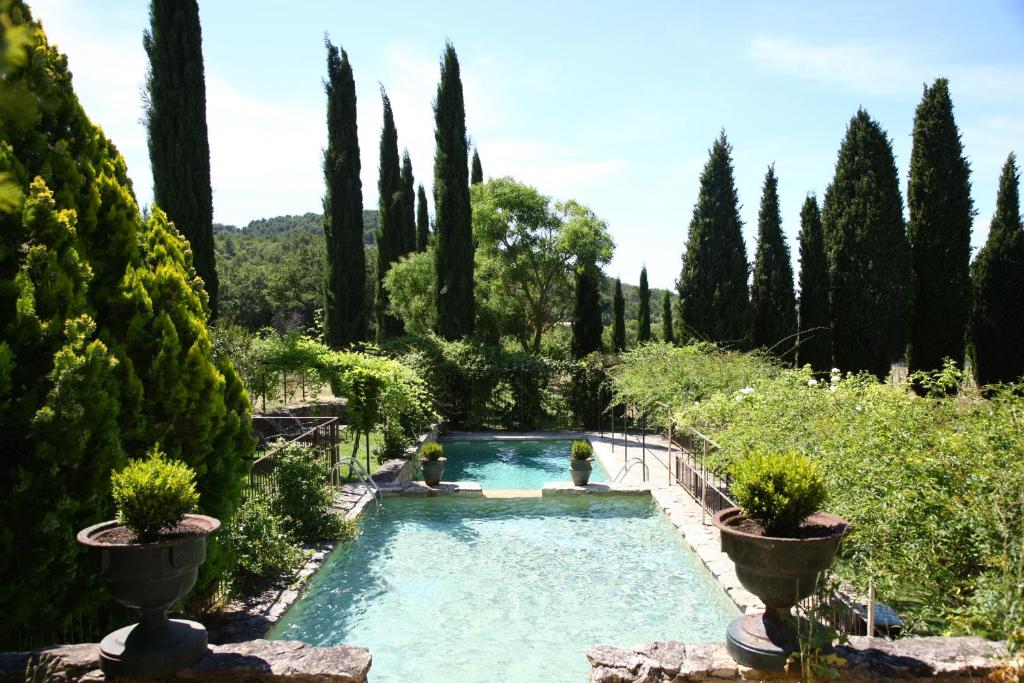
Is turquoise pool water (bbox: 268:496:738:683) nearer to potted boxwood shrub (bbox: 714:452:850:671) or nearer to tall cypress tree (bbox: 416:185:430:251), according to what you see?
potted boxwood shrub (bbox: 714:452:850:671)

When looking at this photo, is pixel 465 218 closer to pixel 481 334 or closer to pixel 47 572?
pixel 481 334

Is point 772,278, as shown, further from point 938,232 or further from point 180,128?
point 180,128

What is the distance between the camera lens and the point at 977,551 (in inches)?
145

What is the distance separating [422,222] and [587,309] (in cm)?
786

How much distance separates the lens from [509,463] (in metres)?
13.7

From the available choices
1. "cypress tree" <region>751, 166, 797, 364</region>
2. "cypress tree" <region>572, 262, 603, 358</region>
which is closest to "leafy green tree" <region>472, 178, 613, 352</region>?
"cypress tree" <region>572, 262, 603, 358</region>

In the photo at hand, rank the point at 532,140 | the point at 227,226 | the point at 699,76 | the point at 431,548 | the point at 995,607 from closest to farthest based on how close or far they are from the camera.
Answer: the point at 995,607, the point at 431,548, the point at 699,76, the point at 532,140, the point at 227,226

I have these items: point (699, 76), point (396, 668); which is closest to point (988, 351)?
point (699, 76)

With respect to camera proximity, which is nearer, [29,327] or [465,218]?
[29,327]

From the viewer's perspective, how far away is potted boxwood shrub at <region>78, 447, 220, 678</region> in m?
3.03

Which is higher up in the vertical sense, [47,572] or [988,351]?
[988,351]

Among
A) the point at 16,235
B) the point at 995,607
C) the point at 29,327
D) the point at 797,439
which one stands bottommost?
the point at 995,607

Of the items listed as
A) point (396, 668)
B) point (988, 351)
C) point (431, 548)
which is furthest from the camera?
point (988, 351)

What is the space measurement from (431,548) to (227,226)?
86.8 meters
